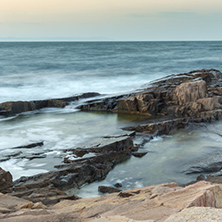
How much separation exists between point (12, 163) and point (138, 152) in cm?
359

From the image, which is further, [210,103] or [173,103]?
[173,103]

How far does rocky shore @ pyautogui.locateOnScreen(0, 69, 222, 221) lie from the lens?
417 cm

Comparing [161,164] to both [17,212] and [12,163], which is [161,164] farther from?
[17,212]

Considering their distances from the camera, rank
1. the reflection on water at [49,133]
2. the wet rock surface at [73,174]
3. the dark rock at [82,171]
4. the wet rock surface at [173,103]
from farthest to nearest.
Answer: the wet rock surface at [173,103]
the reflection on water at [49,133]
the dark rock at [82,171]
the wet rock surface at [73,174]

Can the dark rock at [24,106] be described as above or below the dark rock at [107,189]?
above

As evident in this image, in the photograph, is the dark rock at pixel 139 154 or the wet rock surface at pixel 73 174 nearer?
the wet rock surface at pixel 73 174

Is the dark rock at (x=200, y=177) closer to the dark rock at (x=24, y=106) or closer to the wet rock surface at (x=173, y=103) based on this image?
the wet rock surface at (x=173, y=103)

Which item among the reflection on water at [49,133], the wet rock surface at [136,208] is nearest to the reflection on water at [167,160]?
the reflection on water at [49,133]

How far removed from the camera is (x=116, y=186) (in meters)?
7.30

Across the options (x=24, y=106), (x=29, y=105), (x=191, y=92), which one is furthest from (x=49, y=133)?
(x=191, y=92)

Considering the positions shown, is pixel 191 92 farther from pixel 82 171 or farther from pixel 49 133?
pixel 82 171

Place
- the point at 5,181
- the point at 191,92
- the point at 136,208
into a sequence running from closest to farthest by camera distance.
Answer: the point at 136,208 < the point at 5,181 < the point at 191,92

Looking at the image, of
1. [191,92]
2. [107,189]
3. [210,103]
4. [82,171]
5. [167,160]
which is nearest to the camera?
[107,189]

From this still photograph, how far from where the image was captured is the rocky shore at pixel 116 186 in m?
4.17
